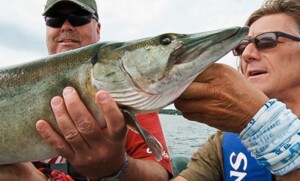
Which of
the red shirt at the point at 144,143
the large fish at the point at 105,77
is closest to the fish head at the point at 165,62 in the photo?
the large fish at the point at 105,77

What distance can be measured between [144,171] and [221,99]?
41.0 inches

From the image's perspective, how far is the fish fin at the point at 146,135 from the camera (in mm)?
2096

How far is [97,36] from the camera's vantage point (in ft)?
14.4

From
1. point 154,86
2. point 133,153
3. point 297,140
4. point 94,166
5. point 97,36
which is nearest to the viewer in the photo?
point 154,86

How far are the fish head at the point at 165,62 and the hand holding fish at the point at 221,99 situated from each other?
0.08m

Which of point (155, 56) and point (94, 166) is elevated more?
point (155, 56)

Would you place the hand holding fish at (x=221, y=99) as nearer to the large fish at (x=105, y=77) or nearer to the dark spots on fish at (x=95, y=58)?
the large fish at (x=105, y=77)

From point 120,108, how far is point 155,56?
37cm

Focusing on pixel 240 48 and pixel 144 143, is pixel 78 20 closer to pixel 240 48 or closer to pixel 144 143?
pixel 144 143

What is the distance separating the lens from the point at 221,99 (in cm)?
207

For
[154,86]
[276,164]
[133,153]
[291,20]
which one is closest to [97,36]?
[133,153]

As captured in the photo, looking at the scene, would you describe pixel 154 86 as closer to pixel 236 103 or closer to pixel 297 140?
pixel 236 103

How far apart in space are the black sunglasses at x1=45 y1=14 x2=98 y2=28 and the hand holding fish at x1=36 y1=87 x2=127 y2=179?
202cm

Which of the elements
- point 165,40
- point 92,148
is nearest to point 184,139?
point 92,148
